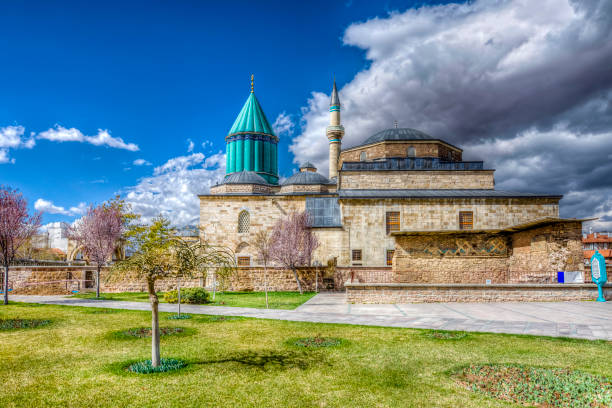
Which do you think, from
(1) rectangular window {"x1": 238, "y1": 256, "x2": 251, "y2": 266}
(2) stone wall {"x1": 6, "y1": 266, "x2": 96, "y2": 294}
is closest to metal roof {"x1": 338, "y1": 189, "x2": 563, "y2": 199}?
(1) rectangular window {"x1": 238, "y1": 256, "x2": 251, "y2": 266}

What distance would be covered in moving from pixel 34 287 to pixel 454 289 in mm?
18626

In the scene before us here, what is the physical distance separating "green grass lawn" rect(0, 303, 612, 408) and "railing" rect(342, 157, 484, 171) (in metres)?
22.2

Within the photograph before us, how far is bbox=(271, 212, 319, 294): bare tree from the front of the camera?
20.0m

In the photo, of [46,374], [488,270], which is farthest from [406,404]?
[488,270]

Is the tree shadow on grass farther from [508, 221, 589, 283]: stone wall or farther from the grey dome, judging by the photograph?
the grey dome

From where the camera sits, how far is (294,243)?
20.0 meters

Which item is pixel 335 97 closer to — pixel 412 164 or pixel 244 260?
pixel 412 164

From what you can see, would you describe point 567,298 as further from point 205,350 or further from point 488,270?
point 205,350

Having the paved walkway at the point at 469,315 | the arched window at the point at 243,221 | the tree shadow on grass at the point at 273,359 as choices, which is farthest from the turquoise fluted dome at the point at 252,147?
the tree shadow on grass at the point at 273,359

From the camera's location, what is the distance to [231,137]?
41594 mm

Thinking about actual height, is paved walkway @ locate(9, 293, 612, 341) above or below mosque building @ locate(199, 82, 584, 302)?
below

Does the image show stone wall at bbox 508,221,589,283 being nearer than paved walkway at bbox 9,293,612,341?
No

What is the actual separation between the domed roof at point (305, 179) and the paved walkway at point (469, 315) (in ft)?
68.5

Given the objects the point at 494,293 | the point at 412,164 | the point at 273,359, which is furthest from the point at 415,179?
the point at 273,359
